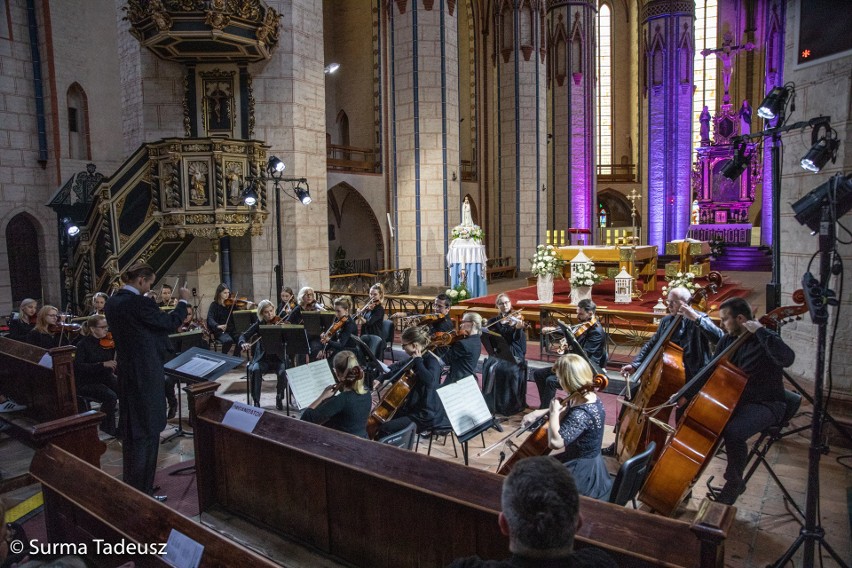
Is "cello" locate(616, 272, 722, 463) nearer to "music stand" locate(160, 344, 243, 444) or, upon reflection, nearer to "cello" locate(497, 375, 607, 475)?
"cello" locate(497, 375, 607, 475)

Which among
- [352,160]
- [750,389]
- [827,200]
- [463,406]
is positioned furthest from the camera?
[352,160]

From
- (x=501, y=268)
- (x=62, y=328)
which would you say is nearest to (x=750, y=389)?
(x=62, y=328)

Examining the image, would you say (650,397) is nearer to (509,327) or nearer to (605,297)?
(509,327)

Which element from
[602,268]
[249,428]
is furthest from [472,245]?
[249,428]

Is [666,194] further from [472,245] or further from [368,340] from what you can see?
[368,340]

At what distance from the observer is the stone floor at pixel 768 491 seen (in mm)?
3836

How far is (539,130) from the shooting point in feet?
64.0

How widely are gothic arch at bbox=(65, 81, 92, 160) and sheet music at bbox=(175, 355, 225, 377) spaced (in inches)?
458

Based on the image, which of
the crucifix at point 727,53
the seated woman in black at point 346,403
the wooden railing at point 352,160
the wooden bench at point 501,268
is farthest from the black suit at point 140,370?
the crucifix at point 727,53

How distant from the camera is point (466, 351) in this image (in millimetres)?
6262

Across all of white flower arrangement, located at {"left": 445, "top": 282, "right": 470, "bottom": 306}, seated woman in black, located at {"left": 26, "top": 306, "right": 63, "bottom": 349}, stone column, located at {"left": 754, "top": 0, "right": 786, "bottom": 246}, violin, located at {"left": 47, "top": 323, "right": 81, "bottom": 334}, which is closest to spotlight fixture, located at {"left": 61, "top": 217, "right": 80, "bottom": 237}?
violin, located at {"left": 47, "top": 323, "right": 81, "bottom": 334}

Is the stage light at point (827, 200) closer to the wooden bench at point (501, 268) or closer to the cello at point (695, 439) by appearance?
the cello at point (695, 439)

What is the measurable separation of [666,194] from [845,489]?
850 inches

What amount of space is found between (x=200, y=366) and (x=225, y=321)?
4263 millimetres
